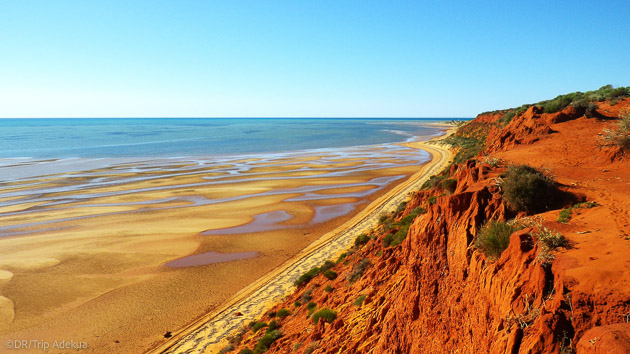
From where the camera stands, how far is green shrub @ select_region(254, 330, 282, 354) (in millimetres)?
13070

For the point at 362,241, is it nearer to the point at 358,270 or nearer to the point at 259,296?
the point at 358,270

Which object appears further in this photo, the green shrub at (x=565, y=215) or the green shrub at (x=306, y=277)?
the green shrub at (x=306, y=277)

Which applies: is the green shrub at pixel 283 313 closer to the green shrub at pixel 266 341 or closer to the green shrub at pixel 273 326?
the green shrub at pixel 273 326

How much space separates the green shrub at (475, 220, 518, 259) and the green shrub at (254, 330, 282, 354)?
848cm

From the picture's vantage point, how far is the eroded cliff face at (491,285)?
5.70 m

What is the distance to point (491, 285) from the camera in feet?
24.8

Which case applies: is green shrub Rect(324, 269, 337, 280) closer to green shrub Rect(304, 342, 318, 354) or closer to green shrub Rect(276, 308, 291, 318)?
green shrub Rect(276, 308, 291, 318)

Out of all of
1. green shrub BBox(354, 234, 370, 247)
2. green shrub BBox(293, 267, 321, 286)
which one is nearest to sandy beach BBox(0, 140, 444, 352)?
green shrub BBox(293, 267, 321, 286)

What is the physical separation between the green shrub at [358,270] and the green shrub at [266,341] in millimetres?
3950

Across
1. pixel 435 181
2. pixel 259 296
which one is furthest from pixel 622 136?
pixel 259 296

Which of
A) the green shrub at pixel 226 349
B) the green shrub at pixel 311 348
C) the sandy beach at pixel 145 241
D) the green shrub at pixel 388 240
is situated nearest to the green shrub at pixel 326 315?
the green shrub at pixel 311 348

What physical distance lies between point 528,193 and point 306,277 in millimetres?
12033

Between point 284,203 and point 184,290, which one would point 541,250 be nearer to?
point 184,290

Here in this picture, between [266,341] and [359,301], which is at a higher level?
[359,301]
